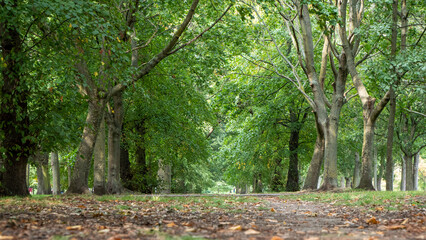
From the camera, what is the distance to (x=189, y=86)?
21.4 m

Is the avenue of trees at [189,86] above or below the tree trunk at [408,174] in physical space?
above

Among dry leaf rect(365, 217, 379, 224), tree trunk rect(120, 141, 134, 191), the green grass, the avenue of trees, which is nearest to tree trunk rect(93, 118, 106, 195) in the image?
the avenue of trees

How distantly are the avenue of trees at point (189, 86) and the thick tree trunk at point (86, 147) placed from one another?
0.03 metres

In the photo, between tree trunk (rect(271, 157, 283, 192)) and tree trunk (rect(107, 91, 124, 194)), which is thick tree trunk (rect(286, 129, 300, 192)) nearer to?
tree trunk (rect(271, 157, 283, 192))

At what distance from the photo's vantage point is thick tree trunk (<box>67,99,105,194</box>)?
14.1m

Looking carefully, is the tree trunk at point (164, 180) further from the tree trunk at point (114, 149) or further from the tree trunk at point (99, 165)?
the tree trunk at point (99, 165)

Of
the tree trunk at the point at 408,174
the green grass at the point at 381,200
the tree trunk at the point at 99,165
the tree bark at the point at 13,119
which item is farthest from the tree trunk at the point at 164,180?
the tree trunk at the point at 408,174

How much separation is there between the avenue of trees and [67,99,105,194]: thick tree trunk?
3cm

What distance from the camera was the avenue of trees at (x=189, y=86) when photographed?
29.0ft

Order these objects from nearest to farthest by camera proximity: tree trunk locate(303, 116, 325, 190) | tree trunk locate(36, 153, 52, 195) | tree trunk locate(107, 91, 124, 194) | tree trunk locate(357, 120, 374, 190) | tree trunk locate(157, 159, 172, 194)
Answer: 1. tree trunk locate(107, 91, 124, 194)
2. tree trunk locate(357, 120, 374, 190)
3. tree trunk locate(303, 116, 325, 190)
4. tree trunk locate(157, 159, 172, 194)
5. tree trunk locate(36, 153, 52, 195)

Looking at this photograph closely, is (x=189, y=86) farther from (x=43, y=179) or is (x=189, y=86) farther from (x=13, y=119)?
(x=43, y=179)

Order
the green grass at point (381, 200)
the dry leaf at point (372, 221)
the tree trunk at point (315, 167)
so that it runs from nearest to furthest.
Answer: the dry leaf at point (372, 221) → the green grass at point (381, 200) → the tree trunk at point (315, 167)

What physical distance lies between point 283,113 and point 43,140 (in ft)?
60.4

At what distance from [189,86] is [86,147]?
8.27 metres
